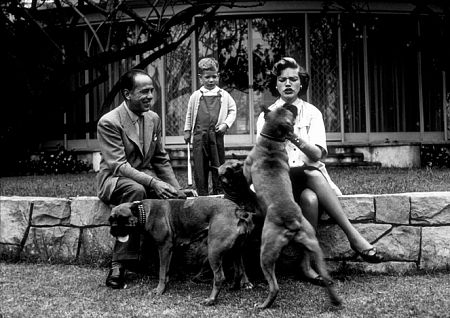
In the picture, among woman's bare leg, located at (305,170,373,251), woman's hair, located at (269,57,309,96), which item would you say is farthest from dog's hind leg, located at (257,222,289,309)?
woman's hair, located at (269,57,309,96)

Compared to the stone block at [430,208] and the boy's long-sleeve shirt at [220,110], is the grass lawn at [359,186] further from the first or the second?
the stone block at [430,208]

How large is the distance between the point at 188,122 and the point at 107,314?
3.65 metres

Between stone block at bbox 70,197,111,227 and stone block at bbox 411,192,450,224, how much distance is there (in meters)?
2.59

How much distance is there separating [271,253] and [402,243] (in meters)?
1.56

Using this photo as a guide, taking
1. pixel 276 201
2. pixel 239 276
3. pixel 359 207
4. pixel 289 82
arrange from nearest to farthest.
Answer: pixel 276 201 < pixel 239 276 < pixel 289 82 < pixel 359 207

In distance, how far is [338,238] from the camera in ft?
16.0

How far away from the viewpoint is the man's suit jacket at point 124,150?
187 inches

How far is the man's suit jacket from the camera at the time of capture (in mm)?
4738

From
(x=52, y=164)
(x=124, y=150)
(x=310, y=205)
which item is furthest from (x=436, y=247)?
(x=52, y=164)

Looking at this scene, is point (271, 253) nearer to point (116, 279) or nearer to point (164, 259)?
point (164, 259)

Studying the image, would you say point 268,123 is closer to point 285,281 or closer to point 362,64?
point 285,281

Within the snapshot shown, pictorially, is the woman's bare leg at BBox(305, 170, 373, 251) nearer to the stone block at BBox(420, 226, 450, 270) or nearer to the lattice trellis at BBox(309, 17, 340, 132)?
the stone block at BBox(420, 226, 450, 270)

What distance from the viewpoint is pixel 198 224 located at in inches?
172

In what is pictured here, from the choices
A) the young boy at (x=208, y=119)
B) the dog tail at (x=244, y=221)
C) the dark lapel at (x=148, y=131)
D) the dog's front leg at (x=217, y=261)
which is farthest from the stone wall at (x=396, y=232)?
the young boy at (x=208, y=119)
